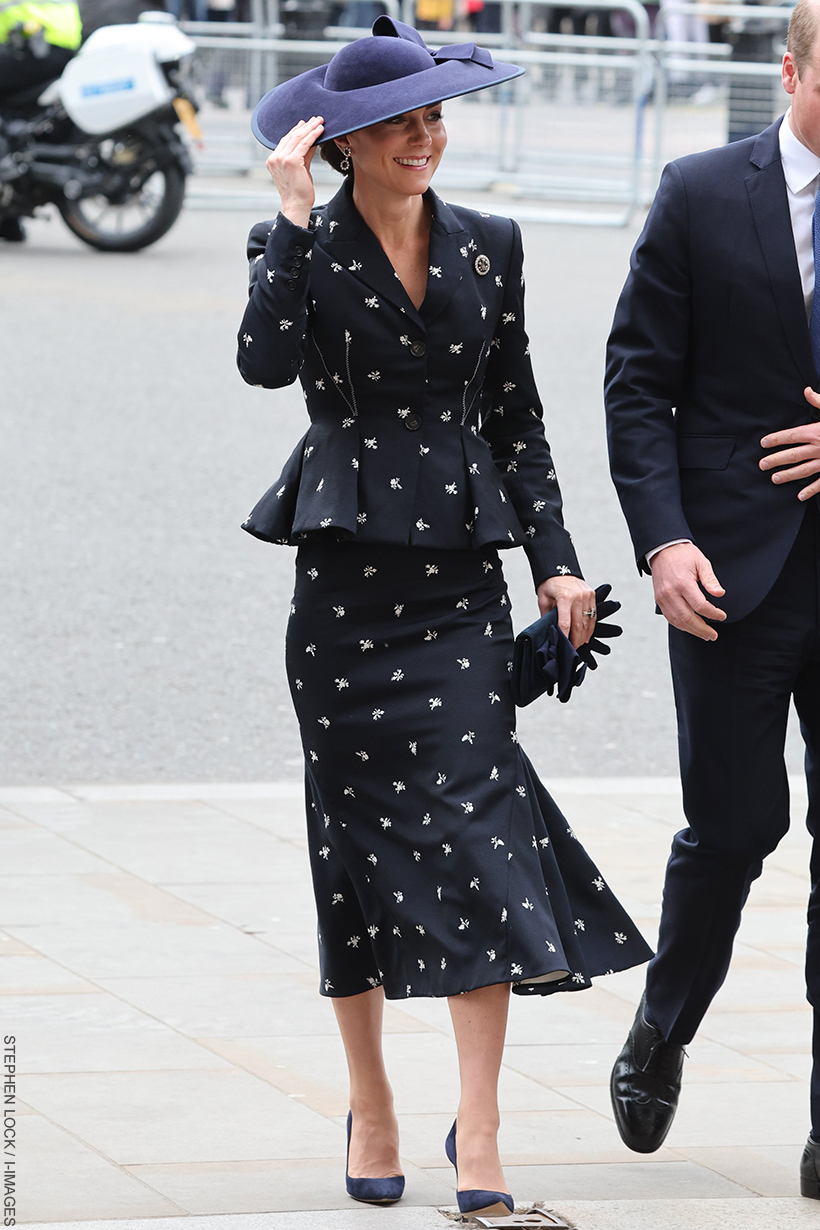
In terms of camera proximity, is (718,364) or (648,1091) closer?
(718,364)

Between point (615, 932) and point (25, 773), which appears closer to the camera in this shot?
point (615, 932)

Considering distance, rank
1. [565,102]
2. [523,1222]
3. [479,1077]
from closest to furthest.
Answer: [523,1222] → [479,1077] → [565,102]

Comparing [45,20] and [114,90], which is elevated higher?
[45,20]

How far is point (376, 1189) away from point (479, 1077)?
0.28 m

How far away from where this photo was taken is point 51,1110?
11.9ft

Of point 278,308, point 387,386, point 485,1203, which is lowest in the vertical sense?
point 485,1203

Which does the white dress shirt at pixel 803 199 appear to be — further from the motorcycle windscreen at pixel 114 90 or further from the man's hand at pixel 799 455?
the motorcycle windscreen at pixel 114 90

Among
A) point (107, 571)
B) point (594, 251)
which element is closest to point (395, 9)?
Result: point (594, 251)

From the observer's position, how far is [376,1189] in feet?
11.0

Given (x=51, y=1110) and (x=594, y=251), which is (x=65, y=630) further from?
(x=594, y=251)

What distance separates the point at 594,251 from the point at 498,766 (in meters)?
12.0

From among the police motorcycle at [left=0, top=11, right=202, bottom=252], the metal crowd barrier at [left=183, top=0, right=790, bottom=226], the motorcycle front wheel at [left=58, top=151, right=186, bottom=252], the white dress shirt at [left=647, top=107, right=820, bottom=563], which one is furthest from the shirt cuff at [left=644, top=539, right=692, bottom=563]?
the metal crowd barrier at [left=183, top=0, right=790, bottom=226]

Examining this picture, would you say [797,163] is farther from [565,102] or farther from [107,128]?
[565,102]

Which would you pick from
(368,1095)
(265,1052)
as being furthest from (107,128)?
(368,1095)
